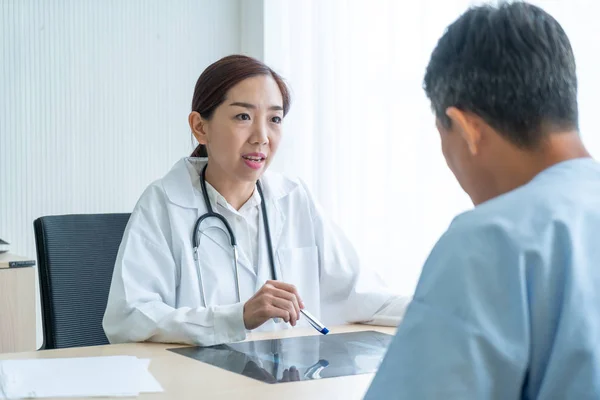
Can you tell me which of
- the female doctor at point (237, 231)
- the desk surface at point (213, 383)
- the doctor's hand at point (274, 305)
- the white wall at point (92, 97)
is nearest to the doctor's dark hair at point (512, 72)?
the desk surface at point (213, 383)

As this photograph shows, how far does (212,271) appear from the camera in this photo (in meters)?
1.81

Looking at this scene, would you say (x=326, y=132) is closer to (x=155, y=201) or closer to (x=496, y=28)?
(x=155, y=201)

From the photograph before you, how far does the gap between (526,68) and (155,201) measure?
1.23 m

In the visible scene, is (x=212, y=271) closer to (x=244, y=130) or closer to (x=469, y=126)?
(x=244, y=130)

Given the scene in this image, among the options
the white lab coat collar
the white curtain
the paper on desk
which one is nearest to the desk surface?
the paper on desk

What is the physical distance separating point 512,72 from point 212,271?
1194 millimetres

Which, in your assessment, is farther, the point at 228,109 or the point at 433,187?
the point at 433,187

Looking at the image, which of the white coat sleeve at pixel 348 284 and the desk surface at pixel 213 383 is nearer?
the desk surface at pixel 213 383

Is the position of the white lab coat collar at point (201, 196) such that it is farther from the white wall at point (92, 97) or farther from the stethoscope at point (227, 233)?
the white wall at point (92, 97)

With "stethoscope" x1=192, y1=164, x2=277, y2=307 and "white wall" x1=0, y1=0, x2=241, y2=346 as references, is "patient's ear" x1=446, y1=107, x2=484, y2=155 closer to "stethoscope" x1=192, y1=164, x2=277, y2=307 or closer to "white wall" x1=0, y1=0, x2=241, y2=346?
"stethoscope" x1=192, y1=164, x2=277, y2=307

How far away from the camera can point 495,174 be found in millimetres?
742

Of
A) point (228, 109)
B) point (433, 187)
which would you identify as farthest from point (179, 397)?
point (433, 187)

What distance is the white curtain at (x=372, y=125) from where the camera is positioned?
2.53 m

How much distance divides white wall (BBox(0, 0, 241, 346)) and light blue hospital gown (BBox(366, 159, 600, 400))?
9.15 ft
